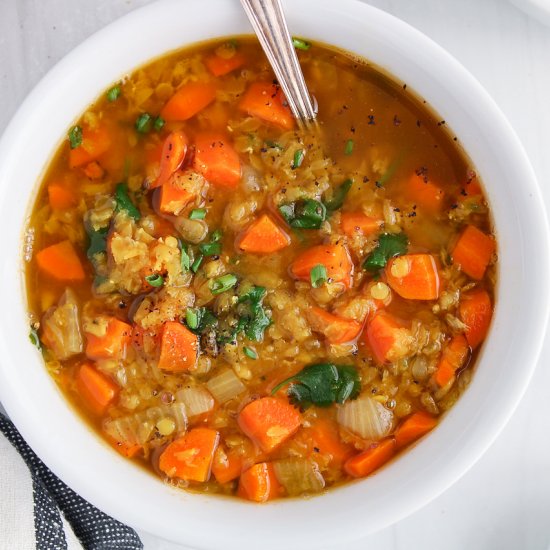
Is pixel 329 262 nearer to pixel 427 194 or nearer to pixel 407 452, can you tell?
pixel 427 194

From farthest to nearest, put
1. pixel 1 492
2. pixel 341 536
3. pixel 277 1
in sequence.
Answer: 1. pixel 1 492
2. pixel 341 536
3. pixel 277 1

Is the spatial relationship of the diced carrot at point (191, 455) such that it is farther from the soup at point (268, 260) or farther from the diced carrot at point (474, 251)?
the diced carrot at point (474, 251)

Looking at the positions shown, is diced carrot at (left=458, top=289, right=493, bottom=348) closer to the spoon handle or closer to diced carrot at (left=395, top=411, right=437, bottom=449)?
diced carrot at (left=395, top=411, right=437, bottom=449)

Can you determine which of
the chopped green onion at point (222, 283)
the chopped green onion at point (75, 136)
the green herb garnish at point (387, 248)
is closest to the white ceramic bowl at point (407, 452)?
the chopped green onion at point (75, 136)

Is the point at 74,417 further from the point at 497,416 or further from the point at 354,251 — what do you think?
the point at 497,416

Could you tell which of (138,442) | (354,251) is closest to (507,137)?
(354,251)
